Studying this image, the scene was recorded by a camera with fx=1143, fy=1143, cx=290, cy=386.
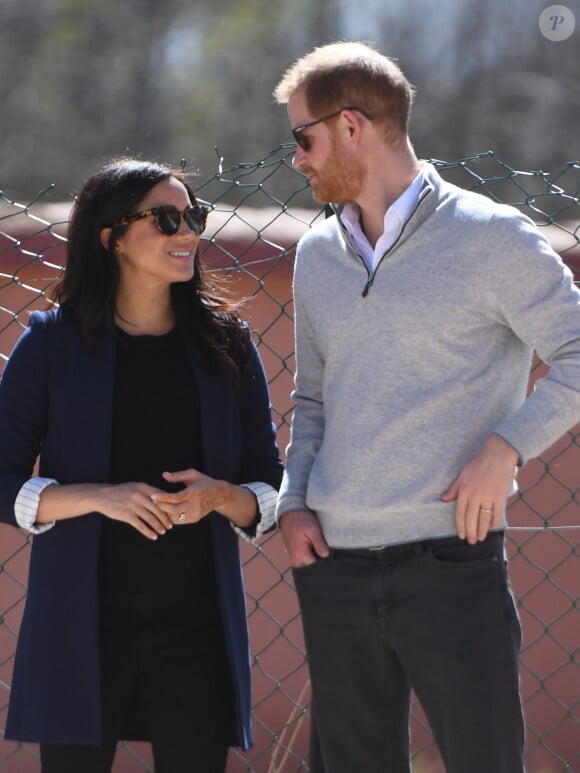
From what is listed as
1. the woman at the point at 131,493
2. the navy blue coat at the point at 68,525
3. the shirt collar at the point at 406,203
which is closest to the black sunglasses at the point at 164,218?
the woman at the point at 131,493

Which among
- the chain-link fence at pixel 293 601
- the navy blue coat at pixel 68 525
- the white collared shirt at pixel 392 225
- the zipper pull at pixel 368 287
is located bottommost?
the chain-link fence at pixel 293 601

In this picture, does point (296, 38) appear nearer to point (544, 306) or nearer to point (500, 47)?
point (500, 47)

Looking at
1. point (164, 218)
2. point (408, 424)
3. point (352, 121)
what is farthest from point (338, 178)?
point (408, 424)

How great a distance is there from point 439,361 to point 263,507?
534 millimetres

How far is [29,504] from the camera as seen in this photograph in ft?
7.54

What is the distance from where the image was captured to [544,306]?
2.09m

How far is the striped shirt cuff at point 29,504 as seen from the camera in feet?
7.54

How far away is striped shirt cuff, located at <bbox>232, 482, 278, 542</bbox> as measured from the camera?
245 cm

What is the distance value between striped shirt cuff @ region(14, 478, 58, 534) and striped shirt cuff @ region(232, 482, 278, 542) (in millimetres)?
423

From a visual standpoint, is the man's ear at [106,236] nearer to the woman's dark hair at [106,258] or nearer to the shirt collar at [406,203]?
the woman's dark hair at [106,258]

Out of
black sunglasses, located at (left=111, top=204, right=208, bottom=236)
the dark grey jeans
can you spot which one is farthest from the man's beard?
the dark grey jeans

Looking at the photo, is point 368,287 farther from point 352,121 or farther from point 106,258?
point 106,258

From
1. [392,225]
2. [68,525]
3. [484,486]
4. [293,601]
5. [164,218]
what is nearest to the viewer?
[484,486]

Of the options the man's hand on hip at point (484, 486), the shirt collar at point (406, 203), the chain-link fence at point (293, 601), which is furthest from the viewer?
the chain-link fence at point (293, 601)
